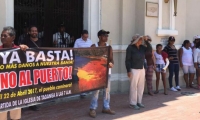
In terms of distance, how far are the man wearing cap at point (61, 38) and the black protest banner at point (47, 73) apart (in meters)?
2.18

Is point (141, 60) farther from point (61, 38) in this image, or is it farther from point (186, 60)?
point (186, 60)

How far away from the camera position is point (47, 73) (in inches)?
199

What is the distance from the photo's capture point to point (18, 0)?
7031 millimetres

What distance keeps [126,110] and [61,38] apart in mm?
2742

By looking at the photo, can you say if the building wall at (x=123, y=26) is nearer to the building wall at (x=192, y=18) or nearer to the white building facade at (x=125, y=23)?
the white building facade at (x=125, y=23)

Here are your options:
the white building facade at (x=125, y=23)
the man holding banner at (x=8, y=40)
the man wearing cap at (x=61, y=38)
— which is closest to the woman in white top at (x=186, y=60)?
the white building facade at (x=125, y=23)

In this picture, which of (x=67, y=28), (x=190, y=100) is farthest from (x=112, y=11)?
(x=190, y=100)

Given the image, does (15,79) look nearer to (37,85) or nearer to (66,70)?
(37,85)

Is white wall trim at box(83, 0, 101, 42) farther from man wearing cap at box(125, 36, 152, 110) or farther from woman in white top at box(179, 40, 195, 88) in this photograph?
woman in white top at box(179, 40, 195, 88)

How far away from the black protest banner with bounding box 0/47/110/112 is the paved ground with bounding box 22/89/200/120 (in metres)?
0.80

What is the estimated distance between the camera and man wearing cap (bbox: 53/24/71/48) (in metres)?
7.88

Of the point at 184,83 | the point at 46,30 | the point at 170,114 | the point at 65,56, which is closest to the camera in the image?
the point at 65,56

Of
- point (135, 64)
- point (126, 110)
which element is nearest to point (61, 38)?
point (135, 64)

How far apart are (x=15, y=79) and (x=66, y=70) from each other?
4.01 ft
